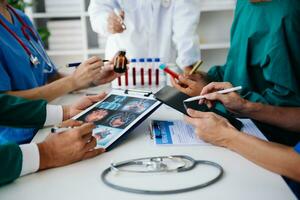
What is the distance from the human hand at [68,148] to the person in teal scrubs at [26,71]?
0.38 metres

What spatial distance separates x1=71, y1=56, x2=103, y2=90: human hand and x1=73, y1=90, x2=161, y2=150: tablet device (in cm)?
A: 19

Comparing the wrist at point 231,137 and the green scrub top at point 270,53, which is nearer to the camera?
the wrist at point 231,137

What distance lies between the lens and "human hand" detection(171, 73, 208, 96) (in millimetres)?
1351

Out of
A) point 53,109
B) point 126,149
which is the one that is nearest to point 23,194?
point 126,149

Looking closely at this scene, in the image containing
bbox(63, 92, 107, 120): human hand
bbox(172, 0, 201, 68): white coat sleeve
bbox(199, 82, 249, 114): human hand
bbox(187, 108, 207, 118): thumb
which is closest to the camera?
bbox(187, 108, 207, 118): thumb

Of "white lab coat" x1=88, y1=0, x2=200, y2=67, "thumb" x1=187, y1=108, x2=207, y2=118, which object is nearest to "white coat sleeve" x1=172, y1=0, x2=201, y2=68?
"white lab coat" x1=88, y1=0, x2=200, y2=67

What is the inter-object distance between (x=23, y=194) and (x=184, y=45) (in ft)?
4.60

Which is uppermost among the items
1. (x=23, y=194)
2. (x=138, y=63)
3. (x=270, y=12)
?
(x=270, y=12)

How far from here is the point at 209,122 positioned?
0.96m

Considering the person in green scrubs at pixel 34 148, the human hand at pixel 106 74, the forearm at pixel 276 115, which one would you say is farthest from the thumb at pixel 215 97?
the human hand at pixel 106 74

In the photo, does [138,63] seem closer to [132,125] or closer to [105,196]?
[132,125]

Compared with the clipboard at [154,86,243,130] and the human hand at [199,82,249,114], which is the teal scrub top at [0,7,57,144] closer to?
the clipboard at [154,86,243,130]

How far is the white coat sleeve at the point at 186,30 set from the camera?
1.95 meters

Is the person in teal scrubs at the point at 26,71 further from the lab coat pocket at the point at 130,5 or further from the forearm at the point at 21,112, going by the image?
the lab coat pocket at the point at 130,5
